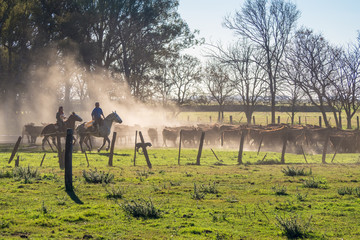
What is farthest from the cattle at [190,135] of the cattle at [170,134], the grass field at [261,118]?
the grass field at [261,118]

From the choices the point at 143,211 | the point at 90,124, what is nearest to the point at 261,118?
the point at 90,124

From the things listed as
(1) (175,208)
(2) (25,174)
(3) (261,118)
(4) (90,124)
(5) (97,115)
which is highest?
(3) (261,118)

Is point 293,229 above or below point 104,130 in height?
below

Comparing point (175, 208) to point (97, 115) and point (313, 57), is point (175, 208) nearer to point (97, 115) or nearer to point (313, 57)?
point (97, 115)

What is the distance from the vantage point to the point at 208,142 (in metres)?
45.2

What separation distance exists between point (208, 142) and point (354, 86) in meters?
16.6

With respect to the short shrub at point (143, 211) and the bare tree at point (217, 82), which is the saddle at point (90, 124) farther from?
the bare tree at point (217, 82)

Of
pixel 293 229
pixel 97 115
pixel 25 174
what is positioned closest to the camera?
pixel 293 229

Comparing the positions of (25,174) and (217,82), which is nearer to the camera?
(25,174)

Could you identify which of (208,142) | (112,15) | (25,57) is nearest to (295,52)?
(208,142)

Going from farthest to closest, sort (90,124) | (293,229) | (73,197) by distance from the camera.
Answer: (90,124) → (73,197) → (293,229)

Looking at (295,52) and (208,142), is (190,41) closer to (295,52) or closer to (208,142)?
(295,52)

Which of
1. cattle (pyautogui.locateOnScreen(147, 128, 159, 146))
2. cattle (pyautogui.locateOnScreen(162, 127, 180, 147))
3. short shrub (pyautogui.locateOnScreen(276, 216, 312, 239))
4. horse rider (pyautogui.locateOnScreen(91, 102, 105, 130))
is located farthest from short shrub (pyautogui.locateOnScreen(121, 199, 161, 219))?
cattle (pyautogui.locateOnScreen(147, 128, 159, 146))

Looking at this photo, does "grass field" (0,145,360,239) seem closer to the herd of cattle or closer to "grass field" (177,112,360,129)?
the herd of cattle
